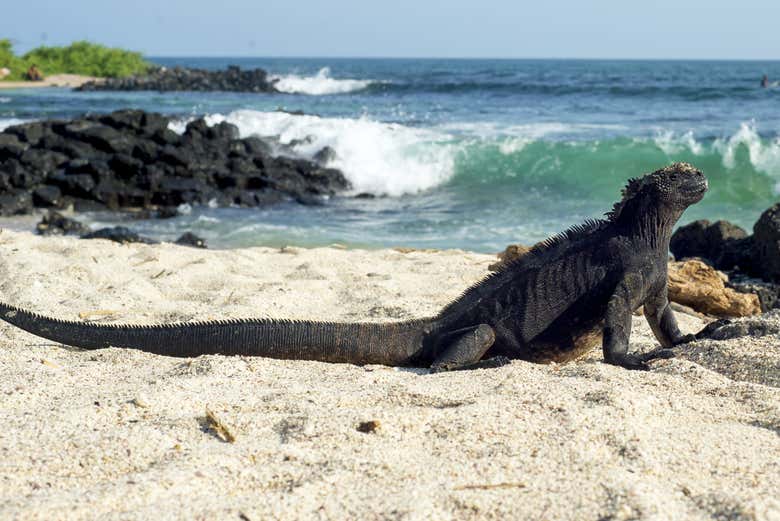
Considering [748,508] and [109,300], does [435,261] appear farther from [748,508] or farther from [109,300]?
[748,508]

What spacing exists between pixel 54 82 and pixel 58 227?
4800 centimetres

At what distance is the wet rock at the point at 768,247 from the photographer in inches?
248

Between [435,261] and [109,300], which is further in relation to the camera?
[435,261]

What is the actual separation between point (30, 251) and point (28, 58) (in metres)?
61.2

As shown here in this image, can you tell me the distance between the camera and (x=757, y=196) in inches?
555

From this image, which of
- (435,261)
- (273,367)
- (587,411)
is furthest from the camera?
(435,261)

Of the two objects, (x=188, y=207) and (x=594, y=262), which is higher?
(x=594, y=262)

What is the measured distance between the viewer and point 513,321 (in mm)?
4008

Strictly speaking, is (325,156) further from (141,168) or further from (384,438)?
(384,438)

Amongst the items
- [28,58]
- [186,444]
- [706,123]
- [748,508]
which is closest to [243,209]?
[186,444]

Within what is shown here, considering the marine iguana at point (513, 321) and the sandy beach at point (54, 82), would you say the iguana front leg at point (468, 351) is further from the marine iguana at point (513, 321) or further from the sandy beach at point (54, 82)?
the sandy beach at point (54, 82)

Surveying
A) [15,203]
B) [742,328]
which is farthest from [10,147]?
[742,328]

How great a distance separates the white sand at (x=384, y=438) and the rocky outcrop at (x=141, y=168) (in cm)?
991

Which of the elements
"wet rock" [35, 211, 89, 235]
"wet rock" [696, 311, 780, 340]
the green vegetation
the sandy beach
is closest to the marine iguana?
"wet rock" [696, 311, 780, 340]
